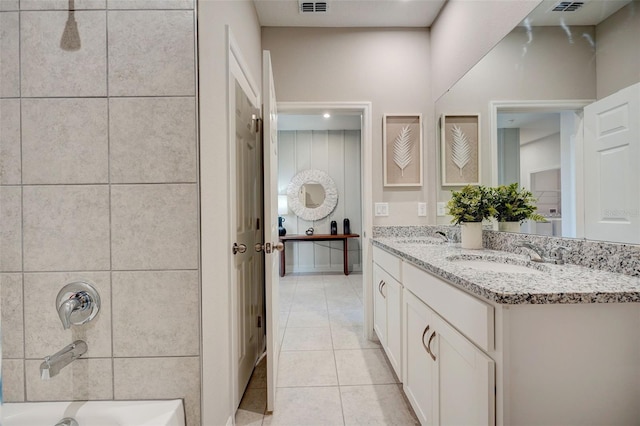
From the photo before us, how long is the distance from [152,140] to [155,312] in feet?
1.95

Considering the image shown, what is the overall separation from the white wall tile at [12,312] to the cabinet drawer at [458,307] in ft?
4.87

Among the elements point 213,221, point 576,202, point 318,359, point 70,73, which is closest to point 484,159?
point 576,202

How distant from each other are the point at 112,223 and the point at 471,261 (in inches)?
61.6

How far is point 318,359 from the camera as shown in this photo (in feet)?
6.67

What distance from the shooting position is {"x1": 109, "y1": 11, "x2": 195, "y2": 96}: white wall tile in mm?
958

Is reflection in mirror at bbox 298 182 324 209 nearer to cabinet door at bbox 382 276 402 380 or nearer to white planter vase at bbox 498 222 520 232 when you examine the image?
cabinet door at bbox 382 276 402 380

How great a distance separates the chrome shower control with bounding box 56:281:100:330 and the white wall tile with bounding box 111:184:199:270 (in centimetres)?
12

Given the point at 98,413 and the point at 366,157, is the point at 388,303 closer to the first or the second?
the point at 366,157

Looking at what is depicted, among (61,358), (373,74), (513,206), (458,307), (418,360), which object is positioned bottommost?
(418,360)

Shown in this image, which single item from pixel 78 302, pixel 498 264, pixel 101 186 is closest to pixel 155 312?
pixel 78 302

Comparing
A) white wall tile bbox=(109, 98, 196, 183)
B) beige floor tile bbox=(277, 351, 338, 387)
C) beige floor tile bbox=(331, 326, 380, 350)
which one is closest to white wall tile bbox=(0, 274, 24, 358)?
white wall tile bbox=(109, 98, 196, 183)

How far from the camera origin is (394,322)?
1699 mm

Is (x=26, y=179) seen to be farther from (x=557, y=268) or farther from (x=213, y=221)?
(x=557, y=268)

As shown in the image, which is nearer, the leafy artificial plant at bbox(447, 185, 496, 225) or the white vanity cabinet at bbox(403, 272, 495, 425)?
the white vanity cabinet at bbox(403, 272, 495, 425)
